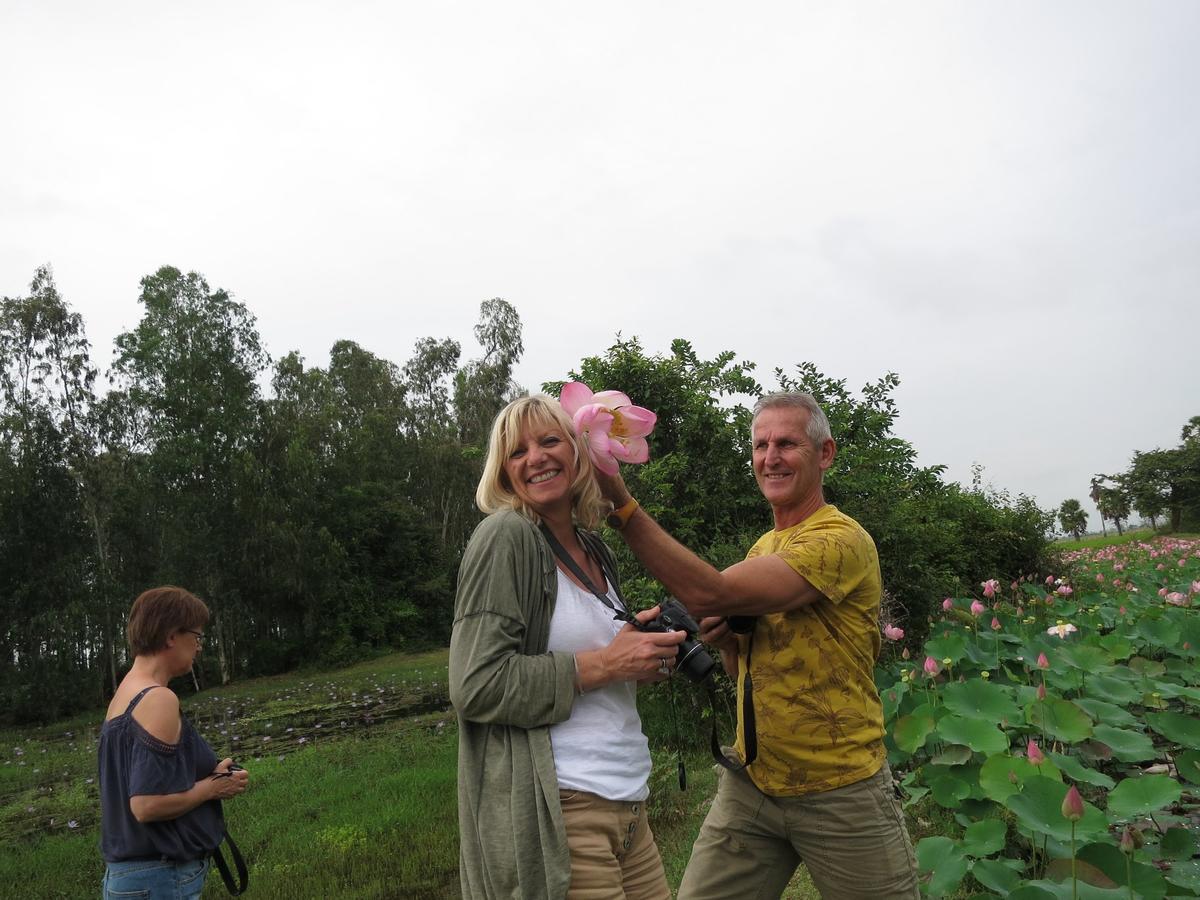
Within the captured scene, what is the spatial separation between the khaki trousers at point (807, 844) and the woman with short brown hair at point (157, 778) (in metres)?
1.65

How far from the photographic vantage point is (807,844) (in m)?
2.02

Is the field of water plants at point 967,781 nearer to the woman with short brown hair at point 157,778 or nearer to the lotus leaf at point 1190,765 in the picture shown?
the lotus leaf at point 1190,765

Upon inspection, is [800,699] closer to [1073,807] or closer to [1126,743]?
[1073,807]

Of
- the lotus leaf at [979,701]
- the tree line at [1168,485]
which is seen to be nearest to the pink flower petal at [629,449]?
the lotus leaf at [979,701]

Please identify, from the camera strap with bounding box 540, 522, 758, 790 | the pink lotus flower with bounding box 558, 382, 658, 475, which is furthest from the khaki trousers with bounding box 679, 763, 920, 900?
the pink lotus flower with bounding box 558, 382, 658, 475

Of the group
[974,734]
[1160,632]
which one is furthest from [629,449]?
[1160,632]

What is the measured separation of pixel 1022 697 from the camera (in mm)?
4098

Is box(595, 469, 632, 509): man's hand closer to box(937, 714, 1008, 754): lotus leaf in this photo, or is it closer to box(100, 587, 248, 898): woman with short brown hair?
box(100, 587, 248, 898): woman with short brown hair

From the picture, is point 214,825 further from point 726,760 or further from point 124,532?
point 124,532

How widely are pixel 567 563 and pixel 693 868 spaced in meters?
1.05

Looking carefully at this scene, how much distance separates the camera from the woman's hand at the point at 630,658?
158 centimetres

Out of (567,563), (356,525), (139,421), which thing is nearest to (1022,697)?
(567,563)

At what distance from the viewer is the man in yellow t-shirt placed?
76.3 inches

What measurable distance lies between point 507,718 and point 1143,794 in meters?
2.30
